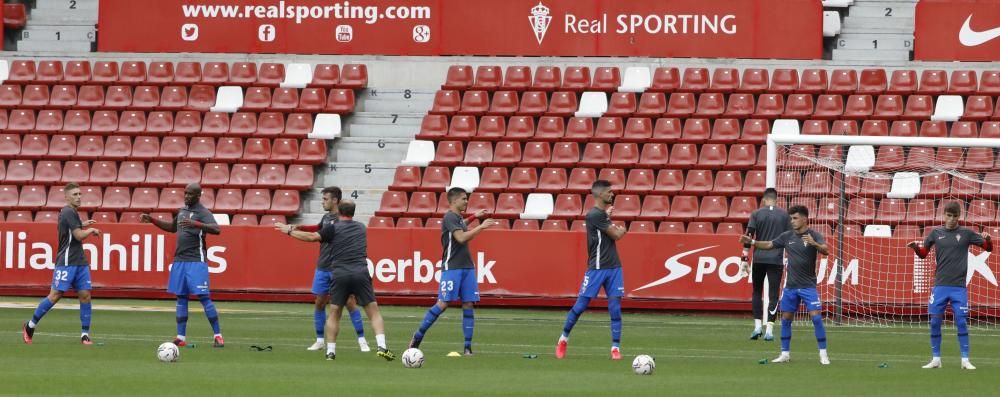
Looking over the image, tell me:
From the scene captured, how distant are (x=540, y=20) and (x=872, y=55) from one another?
22.0ft

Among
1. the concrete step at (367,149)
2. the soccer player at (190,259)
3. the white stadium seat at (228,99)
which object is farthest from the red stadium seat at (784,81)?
the soccer player at (190,259)

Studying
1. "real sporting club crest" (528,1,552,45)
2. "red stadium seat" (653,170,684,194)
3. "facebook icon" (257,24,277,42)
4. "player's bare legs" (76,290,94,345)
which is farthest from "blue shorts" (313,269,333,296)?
"facebook icon" (257,24,277,42)

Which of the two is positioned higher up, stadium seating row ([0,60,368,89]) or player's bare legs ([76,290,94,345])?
stadium seating row ([0,60,368,89])

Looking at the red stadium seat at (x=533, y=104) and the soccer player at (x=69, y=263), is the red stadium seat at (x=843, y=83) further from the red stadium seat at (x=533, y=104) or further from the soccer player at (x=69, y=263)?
the soccer player at (x=69, y=263)

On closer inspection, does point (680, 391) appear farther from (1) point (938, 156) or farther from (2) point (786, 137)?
(1) point (938, 156)

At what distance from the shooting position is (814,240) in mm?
17984

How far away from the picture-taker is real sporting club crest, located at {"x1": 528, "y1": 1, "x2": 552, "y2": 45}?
106 ft

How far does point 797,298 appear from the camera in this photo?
18.2 m

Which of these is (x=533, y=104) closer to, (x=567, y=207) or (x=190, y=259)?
(x=567, y=207)

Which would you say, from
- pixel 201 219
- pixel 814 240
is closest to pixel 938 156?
pixel 814 240

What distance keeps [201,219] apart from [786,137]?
9.25m

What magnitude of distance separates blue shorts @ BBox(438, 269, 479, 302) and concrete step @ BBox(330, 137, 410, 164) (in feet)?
43.2

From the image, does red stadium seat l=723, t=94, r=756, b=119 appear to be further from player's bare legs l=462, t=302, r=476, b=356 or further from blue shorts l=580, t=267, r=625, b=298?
player's bare legs l=462, t=302, r=476, b=356

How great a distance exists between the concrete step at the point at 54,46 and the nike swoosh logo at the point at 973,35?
60.0 ft
